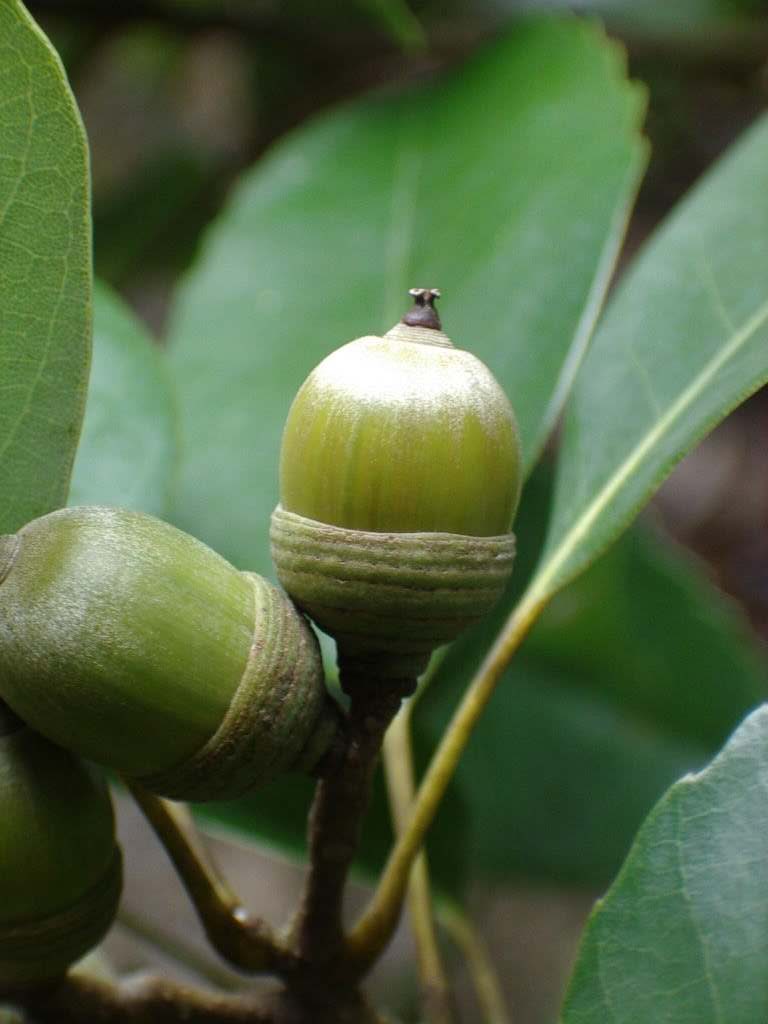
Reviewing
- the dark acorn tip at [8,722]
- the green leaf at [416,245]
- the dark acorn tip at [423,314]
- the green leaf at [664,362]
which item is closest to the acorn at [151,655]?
the dark acorn tip at [8,722]

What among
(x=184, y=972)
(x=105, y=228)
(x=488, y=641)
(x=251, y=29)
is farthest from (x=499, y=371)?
(x=184, y=972)

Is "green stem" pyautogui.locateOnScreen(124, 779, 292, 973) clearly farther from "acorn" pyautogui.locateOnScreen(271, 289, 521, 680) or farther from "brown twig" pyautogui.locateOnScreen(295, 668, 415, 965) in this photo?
"acorn" pyautogui.locateOnScreen(271, 289, 521, 680)

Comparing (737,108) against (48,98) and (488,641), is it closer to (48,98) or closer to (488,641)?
(488,641)

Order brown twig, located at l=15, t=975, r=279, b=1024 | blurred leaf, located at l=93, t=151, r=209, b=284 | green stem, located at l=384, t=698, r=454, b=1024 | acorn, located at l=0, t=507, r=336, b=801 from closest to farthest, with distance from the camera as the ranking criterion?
acorn, located at l=0, t=507, r=336, b=801 < brown twig, located at l=15, t=975, r=279, b=1024 < green stem, located at l=384, t=698, r=454, b=1024 < blurred leaf, located at l=93, t=151, r=209, b=284

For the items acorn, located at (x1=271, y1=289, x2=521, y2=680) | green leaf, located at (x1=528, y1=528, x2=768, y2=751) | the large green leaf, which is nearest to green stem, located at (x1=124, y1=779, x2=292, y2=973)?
acorn, located at (x1=271, y1=289, x2=521, y2=680)

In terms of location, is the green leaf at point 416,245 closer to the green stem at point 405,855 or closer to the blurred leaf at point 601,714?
the green stem at point 405,855

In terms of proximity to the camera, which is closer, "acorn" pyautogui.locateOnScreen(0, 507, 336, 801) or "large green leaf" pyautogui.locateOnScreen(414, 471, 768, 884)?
"acorn" pyautogui.locateOnScreen(0, 507, 336, 801)
